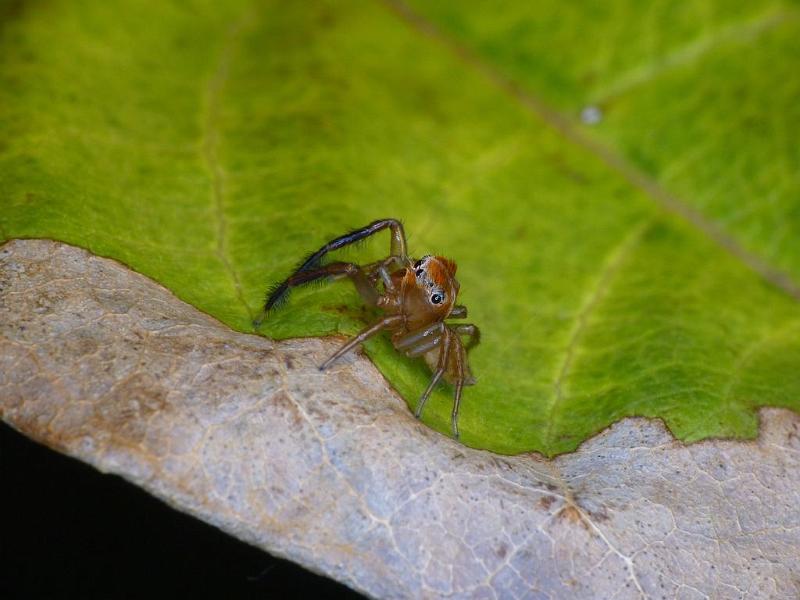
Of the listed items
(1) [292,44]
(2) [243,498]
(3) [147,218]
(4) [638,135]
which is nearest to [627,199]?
(4) [638,135]

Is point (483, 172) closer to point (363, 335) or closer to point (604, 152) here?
point (604, 152)

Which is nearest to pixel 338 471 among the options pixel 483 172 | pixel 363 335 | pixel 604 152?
pixel 363 335

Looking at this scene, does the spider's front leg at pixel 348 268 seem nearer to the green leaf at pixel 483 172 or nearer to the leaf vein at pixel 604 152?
the green leaf at pixel 483 172

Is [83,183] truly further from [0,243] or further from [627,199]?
[627,199]

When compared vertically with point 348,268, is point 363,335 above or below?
below

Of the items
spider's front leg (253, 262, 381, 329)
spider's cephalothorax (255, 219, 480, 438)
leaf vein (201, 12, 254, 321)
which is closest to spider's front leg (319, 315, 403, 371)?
spider's cephalothorax (255, 219, 480, 438)

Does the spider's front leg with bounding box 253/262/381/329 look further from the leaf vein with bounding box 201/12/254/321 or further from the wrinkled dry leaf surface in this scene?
the wrinkled dry leaf surface

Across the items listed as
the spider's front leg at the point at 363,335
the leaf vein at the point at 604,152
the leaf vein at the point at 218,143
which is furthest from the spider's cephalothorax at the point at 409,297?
the leaf vein at the point at 604,152
